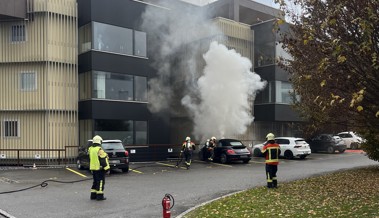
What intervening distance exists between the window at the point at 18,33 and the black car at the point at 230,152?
1170 centimetres

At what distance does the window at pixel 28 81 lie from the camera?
67.9 feet

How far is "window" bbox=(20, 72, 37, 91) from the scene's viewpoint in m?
20.7

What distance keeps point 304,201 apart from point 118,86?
1465cm

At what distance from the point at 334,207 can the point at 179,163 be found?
1209 cm

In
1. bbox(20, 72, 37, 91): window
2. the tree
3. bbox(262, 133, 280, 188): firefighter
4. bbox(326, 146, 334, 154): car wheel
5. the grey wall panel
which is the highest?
the grey wall panel

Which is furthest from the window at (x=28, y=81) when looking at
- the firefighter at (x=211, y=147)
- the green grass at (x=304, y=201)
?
the green grass at (x=304, y=201)

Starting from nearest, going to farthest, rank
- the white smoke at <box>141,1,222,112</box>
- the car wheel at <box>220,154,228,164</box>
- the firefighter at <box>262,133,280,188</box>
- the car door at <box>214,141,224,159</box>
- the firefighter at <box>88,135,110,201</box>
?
1. the firefighter at <box>88,135,110,201</box>
2. the firefighter at <box>262,133,280,188</box>
3. the car wheel at <box>220,154,228,164</box>
4. the car door at <box>214,141,224,159</box>
5. the white smoke at <box>141,1,222,112</box>

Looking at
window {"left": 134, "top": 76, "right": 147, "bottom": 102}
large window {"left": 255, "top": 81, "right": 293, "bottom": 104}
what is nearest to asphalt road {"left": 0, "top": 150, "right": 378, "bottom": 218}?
window {"left": 134, "top": 76, "right": 147, "bottom": 102}

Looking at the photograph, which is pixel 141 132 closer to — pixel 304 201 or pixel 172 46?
pixel 172 46

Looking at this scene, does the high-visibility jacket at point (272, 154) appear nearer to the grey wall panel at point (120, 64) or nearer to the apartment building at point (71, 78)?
the apartment building at point (71, 78)

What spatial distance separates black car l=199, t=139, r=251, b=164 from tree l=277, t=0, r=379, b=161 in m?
11.4

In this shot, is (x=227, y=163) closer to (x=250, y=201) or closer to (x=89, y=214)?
(x=250, y=201)

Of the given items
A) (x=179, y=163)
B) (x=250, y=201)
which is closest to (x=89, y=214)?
(x=250, y=201)

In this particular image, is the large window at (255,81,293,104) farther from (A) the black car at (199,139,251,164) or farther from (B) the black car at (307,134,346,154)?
(A) the black car at (199,139,251,164)
